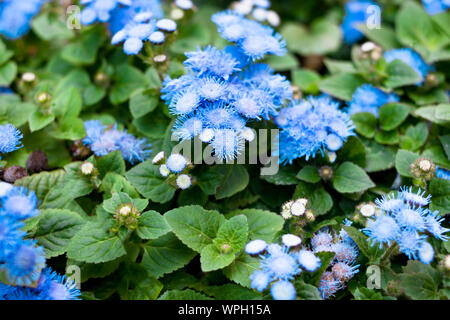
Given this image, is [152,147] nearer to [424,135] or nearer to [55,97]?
[55,97]

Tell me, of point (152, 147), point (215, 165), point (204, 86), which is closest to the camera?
point (204, 86)

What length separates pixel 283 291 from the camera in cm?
182

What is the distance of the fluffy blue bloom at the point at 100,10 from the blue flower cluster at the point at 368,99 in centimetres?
164

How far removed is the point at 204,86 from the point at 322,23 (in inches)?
89.0

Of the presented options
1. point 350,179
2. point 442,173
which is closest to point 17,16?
point 350,179

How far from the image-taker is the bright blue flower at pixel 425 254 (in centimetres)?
195

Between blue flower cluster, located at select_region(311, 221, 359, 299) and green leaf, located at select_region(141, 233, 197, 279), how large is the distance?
68 cm

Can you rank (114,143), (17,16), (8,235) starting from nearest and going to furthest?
(8,235)
(114,143)
(17,16)

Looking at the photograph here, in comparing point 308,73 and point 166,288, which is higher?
point 308,73

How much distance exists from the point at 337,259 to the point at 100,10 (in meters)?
2.10

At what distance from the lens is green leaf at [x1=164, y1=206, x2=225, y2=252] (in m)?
2.23

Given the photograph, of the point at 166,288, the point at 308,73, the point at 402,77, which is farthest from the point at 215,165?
the point at 402,77

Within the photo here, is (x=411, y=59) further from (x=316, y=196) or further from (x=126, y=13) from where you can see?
(x=126, y=13)
